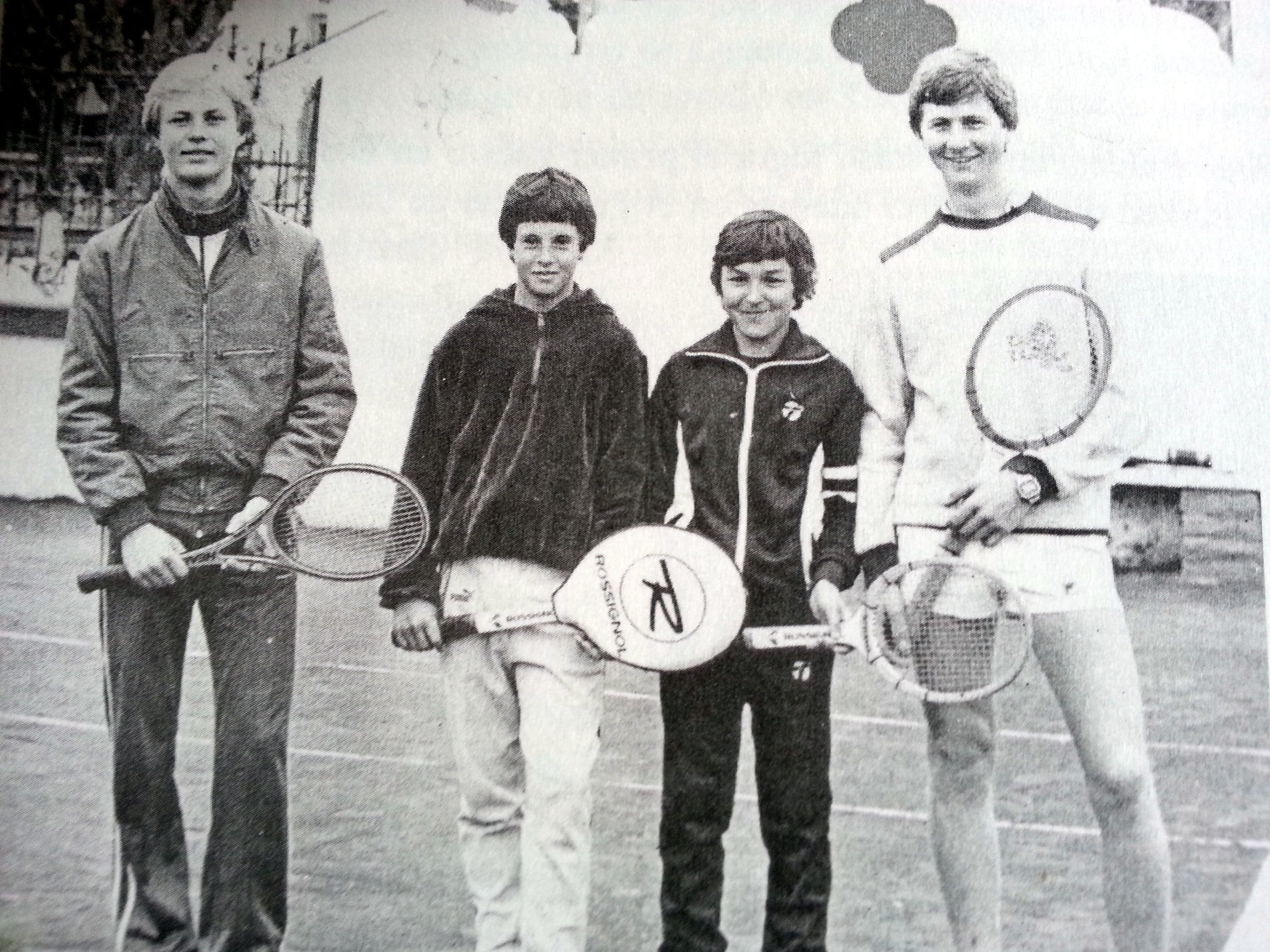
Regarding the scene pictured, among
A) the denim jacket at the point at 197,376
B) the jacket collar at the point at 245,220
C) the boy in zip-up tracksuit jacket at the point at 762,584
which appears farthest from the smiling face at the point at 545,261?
the jacket collar at the point at 245,220

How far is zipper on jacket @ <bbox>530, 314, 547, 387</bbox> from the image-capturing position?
261 cm

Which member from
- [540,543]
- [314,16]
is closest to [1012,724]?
[540,543]

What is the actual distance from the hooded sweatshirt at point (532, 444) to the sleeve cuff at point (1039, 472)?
84 centimetres

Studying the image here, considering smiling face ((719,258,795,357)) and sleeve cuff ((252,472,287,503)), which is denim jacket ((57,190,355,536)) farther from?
smiling face ((719,258,795,357))

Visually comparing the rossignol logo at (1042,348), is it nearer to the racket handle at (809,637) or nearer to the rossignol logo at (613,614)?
the racket handle at (809,637)

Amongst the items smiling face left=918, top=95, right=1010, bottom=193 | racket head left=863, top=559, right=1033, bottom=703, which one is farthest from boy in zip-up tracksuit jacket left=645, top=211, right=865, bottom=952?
smiling face left=918, top=95, right=1010, bottom=193

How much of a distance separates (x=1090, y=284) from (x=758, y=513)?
37.6 inches

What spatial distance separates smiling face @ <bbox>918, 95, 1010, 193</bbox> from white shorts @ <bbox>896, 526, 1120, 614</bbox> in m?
0.84

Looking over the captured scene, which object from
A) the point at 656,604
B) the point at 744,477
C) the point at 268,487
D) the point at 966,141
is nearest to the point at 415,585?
the point at 268,487

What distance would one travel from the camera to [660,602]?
8.29ft

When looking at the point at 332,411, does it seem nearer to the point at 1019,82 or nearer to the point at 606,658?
the point at 606,658

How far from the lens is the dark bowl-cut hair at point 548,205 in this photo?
273cm

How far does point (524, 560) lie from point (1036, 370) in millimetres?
1239

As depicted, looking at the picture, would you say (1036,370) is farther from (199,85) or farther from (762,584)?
(199,85)
